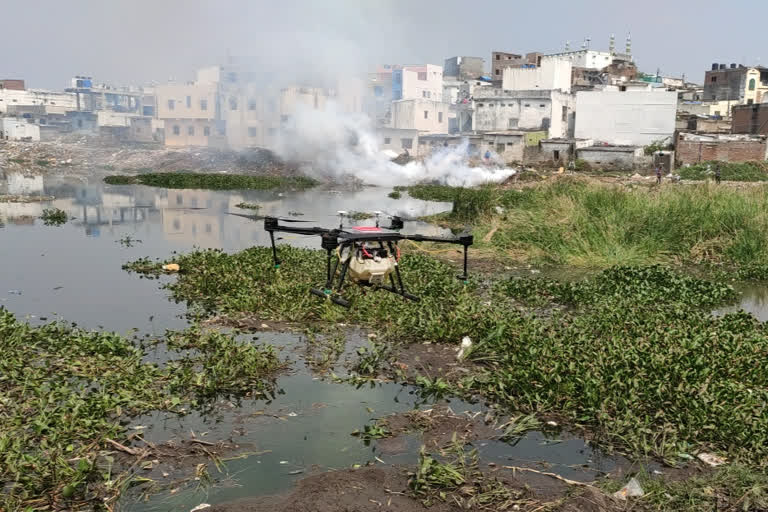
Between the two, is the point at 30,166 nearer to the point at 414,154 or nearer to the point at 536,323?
the point at 414,154

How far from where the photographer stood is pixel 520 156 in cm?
4516

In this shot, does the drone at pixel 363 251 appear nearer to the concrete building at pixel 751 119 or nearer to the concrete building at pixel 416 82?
the concrete building at pixel 751 119

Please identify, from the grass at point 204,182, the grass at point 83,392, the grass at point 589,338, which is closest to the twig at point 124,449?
the grass at point 83,392

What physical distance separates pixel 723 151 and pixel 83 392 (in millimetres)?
42675

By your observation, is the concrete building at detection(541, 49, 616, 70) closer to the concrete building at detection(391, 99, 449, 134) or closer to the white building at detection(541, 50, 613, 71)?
the white building at detection(541, 50, 613, 71)

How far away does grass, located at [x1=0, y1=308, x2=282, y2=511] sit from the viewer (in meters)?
5.11

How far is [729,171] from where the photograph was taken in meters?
37.9

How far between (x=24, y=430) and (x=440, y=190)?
2904 centimetres

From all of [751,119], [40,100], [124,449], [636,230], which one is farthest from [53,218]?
[40,100]

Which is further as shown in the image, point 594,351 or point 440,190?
point 440,190

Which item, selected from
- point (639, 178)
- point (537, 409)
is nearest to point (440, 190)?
point (639, 178)

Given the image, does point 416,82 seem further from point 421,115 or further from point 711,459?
Answer: point 711,459

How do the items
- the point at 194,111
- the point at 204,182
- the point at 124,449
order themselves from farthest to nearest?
the point at 194,111
the point at 204,182
the point at 124,449

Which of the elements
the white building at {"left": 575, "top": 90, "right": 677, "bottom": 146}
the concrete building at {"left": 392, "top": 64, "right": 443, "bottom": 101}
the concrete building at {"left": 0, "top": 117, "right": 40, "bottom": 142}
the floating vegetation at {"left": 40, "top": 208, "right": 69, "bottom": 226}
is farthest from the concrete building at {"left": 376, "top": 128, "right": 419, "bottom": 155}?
the floating vegetation at {"left": 40, "top": 208, "right": 69, "bottom": 226}
